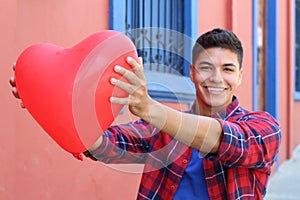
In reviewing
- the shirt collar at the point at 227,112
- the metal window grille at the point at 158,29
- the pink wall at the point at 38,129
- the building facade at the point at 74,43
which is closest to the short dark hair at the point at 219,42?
the shirt collar at the point at 227,112

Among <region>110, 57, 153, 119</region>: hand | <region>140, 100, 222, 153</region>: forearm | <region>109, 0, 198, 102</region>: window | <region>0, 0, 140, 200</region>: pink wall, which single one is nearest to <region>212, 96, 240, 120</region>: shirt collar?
<region>140, 100, 222, 153</region>: forearm

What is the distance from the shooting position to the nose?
186cm

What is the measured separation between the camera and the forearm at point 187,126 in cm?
147

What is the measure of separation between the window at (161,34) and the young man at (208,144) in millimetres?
1222

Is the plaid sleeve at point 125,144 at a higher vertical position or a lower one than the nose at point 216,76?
lower

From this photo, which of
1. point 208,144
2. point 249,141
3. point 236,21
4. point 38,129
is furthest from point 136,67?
point 236,21

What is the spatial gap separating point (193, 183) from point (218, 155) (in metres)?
0.21

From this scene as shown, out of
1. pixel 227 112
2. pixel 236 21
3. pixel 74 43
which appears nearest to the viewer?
pixel 227 112

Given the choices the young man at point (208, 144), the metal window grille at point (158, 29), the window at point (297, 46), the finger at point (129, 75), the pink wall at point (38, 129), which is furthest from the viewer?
the window at point (297, 46)

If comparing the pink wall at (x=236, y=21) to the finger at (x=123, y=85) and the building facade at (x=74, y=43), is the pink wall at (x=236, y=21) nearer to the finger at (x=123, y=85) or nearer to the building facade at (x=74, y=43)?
the building facade at (x=74, y=43)

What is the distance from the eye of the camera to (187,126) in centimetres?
156

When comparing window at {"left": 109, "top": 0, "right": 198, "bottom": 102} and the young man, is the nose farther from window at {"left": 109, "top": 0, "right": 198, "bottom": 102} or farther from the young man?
window at {"left": 109, "top": 0, "right": 198, "bottom": 102}

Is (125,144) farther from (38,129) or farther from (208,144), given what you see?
(38,129)

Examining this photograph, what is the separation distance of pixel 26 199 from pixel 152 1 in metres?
Answer: 2.04
